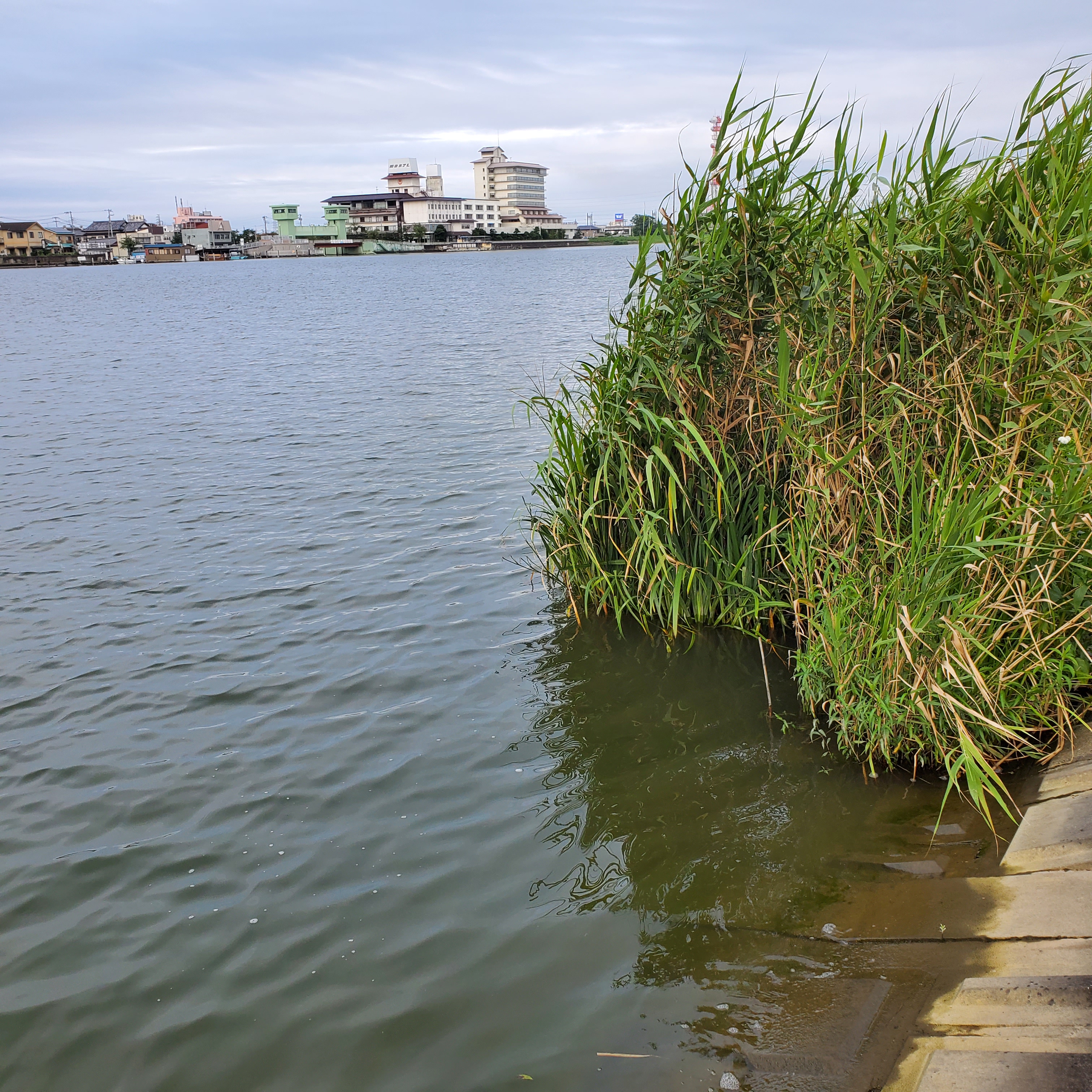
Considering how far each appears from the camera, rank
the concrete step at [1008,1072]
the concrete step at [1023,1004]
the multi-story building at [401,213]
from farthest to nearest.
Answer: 1. the multi-story building at [401,213]
2. the concrete step at [1023,1004]
3. the concrete step at [1008,1072]


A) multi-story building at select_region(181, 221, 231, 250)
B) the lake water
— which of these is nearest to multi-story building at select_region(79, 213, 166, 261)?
multi-story building at select_region(181, 221, 231, 250)

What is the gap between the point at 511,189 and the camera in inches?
7461

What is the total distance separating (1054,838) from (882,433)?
94.9 inches

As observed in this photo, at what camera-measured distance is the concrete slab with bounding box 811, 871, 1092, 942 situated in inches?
130

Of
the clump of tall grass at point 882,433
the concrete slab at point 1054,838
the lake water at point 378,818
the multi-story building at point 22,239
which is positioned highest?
the multi-story building at point 22,239

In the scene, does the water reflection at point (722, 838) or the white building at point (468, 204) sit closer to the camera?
the water reflection at point (722, 838)

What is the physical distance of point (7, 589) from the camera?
8.81 m

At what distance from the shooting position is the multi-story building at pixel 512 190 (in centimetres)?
18650

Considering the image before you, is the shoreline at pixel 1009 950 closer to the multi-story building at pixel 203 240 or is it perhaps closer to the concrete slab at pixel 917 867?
the concrete slab at pixel 917 867

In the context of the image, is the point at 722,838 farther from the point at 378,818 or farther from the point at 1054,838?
the point at 378,818

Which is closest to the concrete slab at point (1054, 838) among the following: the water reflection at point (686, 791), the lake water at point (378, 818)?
the lake water at point (378, 818)

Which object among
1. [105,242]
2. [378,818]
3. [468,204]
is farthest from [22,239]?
[378,818]

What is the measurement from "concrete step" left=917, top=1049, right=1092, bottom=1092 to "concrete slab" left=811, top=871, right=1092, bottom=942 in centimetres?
71

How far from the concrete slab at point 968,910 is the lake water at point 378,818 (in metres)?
0.21
